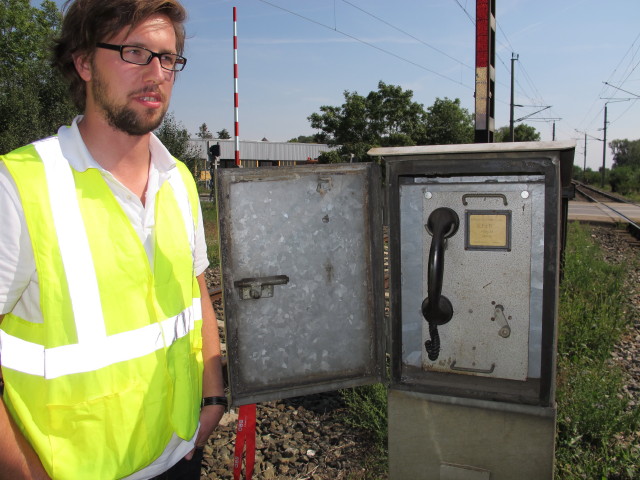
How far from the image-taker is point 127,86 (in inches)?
56.6

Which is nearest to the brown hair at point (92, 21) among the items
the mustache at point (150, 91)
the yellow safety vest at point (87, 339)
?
the mustache at point (150, 91)

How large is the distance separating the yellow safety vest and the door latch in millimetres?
355

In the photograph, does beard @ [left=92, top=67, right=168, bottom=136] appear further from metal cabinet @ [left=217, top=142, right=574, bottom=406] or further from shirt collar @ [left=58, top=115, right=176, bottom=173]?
metal cabinet @ [left=217, top=142, right=574, bottom=406]

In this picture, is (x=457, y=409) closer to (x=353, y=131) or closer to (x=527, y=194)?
(x=527, y=194)

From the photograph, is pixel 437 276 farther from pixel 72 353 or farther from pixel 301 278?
pixel 72 353

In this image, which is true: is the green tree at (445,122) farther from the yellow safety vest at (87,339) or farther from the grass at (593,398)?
the yellow safety vest at (87,339)

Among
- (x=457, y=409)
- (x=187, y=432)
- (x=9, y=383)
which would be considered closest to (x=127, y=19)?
(x=9, y=383)

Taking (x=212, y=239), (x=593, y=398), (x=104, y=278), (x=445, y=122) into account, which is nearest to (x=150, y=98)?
(x=104, y=278)

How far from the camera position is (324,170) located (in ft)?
5.80

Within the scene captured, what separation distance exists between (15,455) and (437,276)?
52.0 inches

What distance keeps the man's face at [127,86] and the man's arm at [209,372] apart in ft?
1.94

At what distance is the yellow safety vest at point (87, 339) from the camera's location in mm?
1192

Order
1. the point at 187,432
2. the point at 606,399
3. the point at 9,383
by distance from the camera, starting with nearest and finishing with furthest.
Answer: the point at 9,383, the point at 187,432, the point at 606,399

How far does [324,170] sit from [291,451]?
6.05 ft
